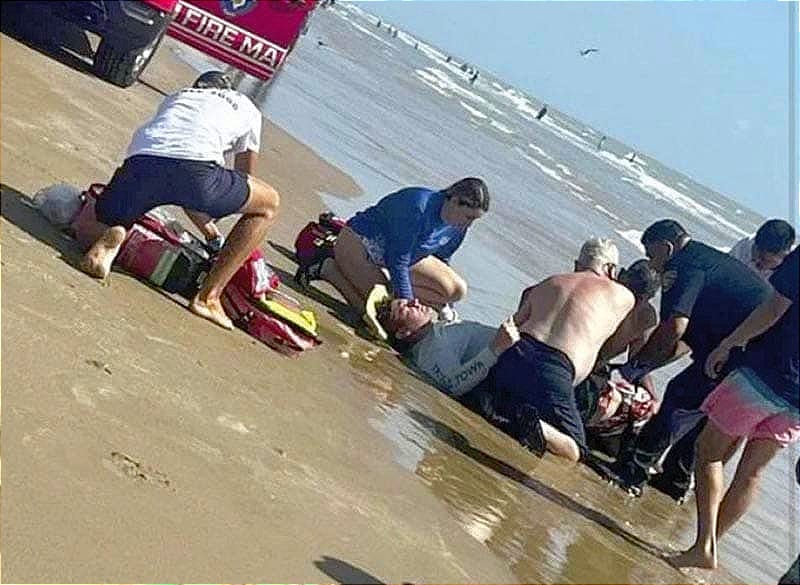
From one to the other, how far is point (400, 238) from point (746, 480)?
2.37 metres

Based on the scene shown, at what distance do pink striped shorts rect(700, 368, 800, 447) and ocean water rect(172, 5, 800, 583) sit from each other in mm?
735

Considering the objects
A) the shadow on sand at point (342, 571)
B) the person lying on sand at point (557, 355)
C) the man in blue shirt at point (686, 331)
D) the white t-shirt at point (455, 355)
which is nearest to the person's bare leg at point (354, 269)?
the white t-shirt at point (455, 355)

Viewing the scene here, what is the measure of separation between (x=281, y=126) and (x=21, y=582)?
33.3 ft

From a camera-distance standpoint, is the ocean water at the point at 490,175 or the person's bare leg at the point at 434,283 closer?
the person's bare leg at the point at 434,283

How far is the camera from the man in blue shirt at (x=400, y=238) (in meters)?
6.82

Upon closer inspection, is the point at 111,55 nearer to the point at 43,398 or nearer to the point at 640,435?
the point at 640,435

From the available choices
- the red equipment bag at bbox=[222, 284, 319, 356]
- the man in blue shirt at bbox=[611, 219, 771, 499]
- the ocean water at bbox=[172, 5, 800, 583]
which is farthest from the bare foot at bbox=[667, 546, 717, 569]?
the red equipment bag at bbox=[222, 284, 319, 356]

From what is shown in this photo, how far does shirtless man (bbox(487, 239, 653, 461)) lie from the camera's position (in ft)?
20.2

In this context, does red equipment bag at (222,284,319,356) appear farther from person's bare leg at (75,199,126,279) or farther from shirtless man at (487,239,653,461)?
shirtless man at (487,239,653,461)

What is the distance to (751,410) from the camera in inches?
199

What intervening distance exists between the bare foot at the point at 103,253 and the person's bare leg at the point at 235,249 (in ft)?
1.45

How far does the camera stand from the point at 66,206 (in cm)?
523

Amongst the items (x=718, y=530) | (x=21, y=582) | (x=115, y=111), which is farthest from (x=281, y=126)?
(x=21, y=582)

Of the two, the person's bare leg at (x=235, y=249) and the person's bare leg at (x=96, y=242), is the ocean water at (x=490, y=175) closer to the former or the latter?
the person's bare leg at (x=235, y=249)
